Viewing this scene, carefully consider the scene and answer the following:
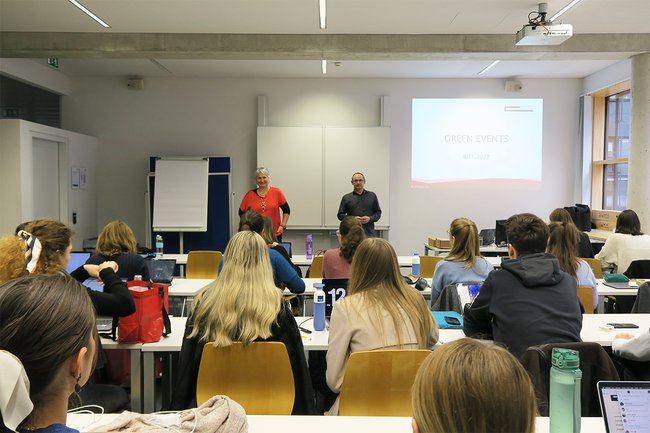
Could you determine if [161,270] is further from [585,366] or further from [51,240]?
[585,366]

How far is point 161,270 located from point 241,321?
7.89 ft

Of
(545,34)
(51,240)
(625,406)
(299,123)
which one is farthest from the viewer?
(299,123)

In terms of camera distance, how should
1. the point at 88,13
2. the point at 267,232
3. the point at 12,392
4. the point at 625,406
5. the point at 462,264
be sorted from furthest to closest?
the point at 88,13 → the point at 267,232 → the point at 462,264 → the point at 625,406 → the point at 12,392

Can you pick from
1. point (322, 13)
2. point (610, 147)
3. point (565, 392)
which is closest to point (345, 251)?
point (565, 392)

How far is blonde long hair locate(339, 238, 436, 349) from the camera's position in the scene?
7.52 feet

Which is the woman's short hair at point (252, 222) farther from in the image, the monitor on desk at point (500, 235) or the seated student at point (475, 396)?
the monitor on desk at point (500, 235)

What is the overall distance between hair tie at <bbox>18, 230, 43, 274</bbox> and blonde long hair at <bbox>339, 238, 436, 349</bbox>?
1449 mm

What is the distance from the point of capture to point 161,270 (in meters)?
4.44

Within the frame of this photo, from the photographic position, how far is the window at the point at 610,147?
7828mm

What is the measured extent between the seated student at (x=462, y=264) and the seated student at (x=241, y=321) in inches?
62.2

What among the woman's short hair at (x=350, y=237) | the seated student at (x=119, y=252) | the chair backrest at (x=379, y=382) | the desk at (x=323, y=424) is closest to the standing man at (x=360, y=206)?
the woman's short hair at (x=350, y=237)

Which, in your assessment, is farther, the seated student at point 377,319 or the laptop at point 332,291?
the laptop at point 332,291

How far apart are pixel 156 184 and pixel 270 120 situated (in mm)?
2075

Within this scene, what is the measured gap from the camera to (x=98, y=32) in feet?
20.1
